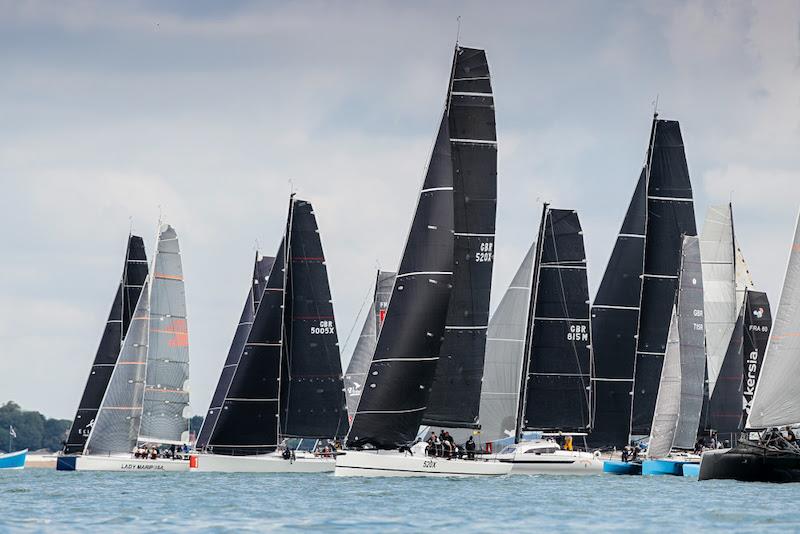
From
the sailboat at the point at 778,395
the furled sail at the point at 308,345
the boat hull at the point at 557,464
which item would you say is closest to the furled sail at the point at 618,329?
the boat hull at the point at 557,464

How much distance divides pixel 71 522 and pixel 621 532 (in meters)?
12.9

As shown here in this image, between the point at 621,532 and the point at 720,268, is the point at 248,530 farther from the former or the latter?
the point at 720,268

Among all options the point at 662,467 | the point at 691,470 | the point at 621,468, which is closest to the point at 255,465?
the point at 621,468

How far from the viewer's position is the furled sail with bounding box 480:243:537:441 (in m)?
71.1

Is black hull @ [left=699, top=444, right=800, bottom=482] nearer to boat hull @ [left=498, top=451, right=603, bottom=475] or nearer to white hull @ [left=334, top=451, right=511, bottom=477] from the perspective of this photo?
white hull @ [left=334, top=451, right=511, bottom=477]

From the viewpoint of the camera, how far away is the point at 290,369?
7181 cm

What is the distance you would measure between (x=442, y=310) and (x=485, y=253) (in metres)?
3.53

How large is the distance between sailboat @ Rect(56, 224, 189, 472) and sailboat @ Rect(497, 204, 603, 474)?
1774cm

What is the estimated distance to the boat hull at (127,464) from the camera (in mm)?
76188

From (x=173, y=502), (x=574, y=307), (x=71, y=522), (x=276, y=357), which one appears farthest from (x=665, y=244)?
(x=71, y=522)

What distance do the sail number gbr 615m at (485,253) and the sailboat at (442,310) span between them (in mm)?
35

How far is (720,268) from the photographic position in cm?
8594

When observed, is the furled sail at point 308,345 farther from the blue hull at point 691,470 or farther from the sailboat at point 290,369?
the blue hull at point 691,470

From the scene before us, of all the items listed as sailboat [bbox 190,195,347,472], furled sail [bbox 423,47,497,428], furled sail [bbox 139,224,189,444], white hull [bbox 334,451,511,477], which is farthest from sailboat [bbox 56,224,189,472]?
white hull [bbox 334,451,511,477]
